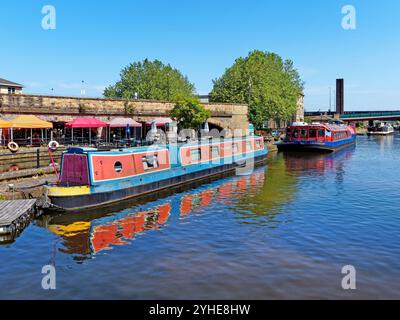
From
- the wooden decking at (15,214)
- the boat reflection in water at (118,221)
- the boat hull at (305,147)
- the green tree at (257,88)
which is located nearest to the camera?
the boat reflection in water at (118,221)

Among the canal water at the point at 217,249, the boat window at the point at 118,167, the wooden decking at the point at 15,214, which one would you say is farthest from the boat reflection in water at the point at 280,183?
the wooden decking at the point at 15,214

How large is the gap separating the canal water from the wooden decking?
1.66 ft

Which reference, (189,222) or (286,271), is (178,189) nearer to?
(189,222)

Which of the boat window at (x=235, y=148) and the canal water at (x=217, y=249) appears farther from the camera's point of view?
the boat window at (x=235, y=148)

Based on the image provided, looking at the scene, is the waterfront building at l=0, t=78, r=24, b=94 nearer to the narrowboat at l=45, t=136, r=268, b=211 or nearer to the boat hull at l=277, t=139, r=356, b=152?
the narrowboat at l=45, t=136, r=268, b=211

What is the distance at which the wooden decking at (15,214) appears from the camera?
15459 millimetres

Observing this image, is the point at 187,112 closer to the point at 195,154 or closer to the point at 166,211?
the point at 195,154

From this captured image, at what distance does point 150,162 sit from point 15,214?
9.21m

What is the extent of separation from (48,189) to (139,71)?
6700cm

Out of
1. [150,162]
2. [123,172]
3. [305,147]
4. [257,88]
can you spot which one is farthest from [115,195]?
[257,88]

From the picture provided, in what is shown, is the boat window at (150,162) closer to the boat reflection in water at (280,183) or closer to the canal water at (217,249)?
the canal water at (217,249)

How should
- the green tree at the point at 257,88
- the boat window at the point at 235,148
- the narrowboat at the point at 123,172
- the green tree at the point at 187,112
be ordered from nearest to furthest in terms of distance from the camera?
the narrowboat at the point at 123,172 < the boat window at the point at 235,148 < the green tree at the point at 187,112 < the green tree at the point at 257,88

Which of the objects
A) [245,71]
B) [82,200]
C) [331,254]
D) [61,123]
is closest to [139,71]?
[245,71]

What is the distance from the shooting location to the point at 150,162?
24156 mm
